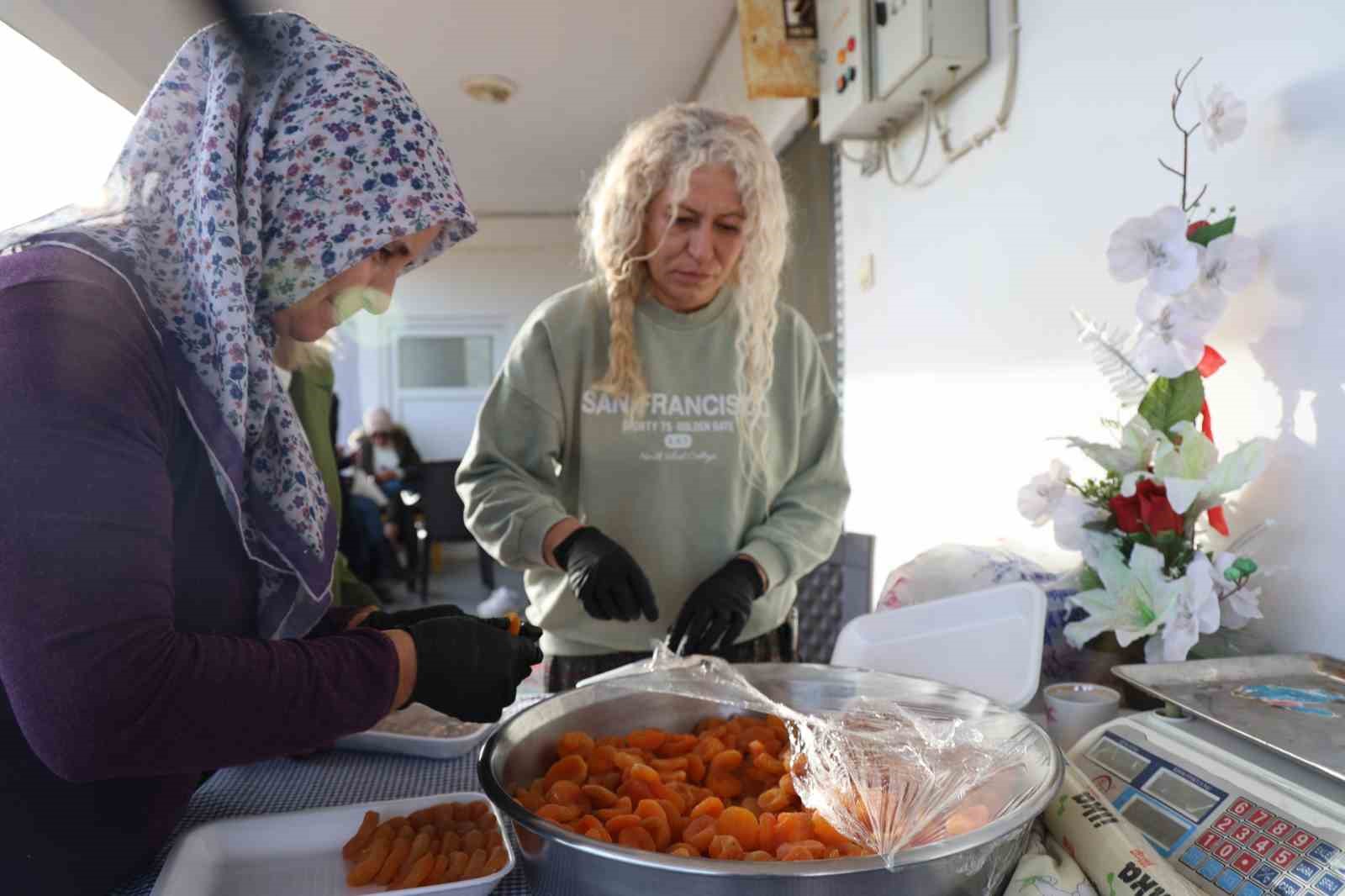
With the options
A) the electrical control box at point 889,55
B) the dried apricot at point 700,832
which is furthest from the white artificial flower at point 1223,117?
the dried apricot at point 700,832

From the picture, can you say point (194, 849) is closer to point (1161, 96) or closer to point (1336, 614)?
point (1336, 614)

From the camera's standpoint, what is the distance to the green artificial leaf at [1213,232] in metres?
0.98

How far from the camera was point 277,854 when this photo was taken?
773 millimetres

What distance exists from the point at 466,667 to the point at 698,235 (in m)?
0.86

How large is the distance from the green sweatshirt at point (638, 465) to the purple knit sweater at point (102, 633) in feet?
2.39

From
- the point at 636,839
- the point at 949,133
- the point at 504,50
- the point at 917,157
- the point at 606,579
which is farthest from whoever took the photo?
the point at 504,50

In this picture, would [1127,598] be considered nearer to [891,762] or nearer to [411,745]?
[891,762]

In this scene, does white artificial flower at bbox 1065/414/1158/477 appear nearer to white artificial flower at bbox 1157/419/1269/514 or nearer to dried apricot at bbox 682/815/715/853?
white artificial flower at bbox 1157/419/1269/514

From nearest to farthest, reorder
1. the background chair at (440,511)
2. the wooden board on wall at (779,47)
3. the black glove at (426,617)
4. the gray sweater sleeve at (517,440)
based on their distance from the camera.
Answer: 1. the black glove at (426,617)
2. the gray sweater sleeve at (517,440)
3. the wooden board on wall at (779,47)
4. the background chair at (440,511)

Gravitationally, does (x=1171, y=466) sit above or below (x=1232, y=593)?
above

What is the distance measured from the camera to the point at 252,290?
0.76m

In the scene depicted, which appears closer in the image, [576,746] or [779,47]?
[576,746]

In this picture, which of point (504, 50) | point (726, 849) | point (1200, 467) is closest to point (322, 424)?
point (726, 849)

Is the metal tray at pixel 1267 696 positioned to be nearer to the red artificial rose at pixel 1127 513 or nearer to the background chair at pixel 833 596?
the red artificial rose at pixel 1127 513
